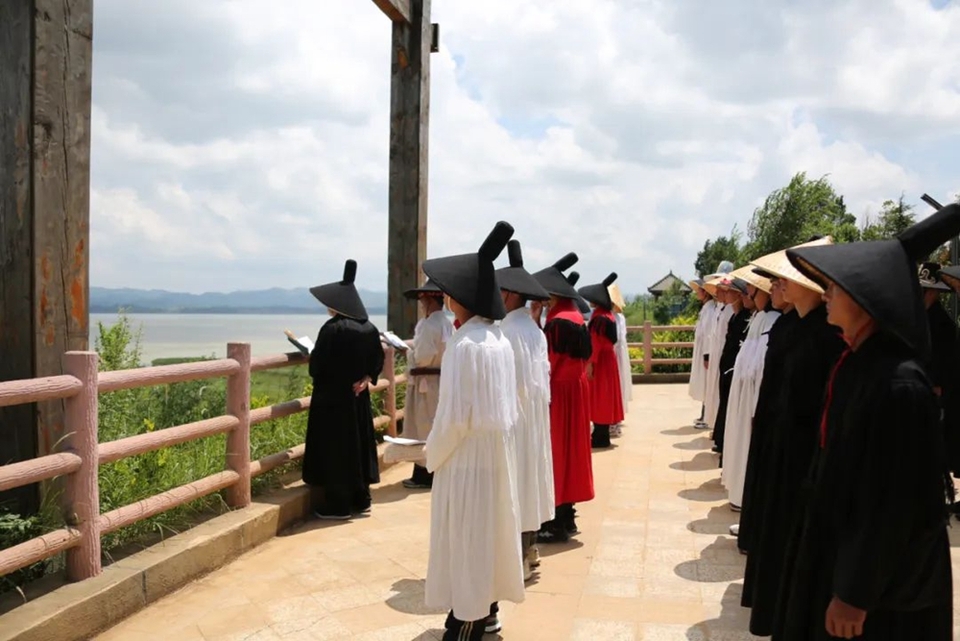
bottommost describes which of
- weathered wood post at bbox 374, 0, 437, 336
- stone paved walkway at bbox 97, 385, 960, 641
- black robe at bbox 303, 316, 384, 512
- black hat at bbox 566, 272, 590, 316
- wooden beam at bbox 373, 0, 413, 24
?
stone paved walkway at bbox 97, 385, 960, 641

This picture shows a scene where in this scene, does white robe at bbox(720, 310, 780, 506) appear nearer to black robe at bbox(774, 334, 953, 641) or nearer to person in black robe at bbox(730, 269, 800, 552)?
person in black robe at bbox(730, 269, 800, 552)

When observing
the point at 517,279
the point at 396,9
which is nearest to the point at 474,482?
the point at 517,279

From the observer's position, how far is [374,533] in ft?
19.6

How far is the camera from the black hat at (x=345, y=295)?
254 inches

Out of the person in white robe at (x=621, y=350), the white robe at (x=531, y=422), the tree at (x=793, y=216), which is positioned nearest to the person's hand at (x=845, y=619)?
the white robe at (x=531, y=422)

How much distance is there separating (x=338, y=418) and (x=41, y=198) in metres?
2.91

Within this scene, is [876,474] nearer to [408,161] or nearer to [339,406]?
[339,406]

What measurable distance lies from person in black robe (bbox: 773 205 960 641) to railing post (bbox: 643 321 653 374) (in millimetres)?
13570

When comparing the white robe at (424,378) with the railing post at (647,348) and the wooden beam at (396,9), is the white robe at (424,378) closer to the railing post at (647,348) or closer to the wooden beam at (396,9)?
the wooden beam at (396,9)

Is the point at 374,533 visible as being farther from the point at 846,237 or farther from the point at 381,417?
the point at 846,237

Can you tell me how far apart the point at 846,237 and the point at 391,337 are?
68.7 ft

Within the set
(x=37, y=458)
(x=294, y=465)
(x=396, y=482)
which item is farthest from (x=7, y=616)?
(x=396, y=482)

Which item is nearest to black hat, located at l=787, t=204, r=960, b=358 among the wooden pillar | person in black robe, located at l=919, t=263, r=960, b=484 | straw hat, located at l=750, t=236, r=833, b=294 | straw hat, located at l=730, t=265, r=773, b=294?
straw hat, located at l=750, t=236, r=833, b=294

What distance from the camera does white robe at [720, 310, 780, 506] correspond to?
579cm
